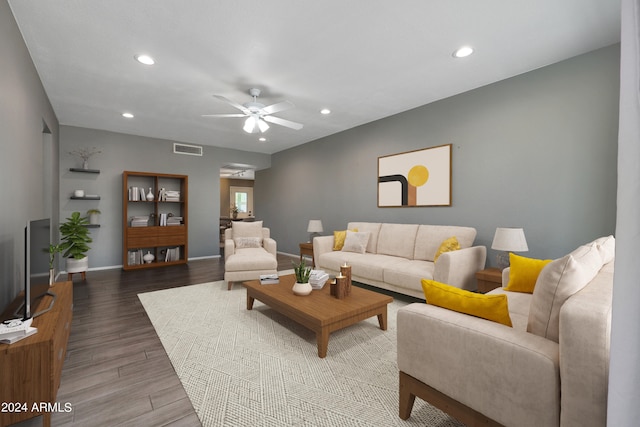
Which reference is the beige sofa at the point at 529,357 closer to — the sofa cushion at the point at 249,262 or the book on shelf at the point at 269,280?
the book on shelf at the point at 269,280

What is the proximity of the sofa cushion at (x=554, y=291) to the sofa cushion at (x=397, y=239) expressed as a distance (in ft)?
9.13

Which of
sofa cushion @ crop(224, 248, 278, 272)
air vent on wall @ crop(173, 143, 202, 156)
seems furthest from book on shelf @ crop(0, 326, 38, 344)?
air vent on wall @ crop(173, 143, 202, 156)

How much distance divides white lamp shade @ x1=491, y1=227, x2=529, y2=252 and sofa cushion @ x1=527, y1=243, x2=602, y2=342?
1747 millimetres

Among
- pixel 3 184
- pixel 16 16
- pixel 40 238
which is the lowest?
pixel 40 238

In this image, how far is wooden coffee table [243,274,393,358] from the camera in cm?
221

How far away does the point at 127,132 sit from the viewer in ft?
18.5

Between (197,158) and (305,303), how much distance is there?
208 inches

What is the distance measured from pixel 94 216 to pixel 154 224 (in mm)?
1007

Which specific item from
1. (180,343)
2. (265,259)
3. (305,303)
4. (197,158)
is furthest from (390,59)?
(197,158)

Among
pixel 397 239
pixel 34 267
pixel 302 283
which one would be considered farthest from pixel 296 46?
pixel 397 239

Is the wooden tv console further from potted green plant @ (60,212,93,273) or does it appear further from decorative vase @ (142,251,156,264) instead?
decorative vase @ (142,251,156,264)

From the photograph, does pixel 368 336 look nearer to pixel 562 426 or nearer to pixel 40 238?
pixel 562 426

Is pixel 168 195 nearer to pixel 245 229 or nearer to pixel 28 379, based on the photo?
pixel 245 229

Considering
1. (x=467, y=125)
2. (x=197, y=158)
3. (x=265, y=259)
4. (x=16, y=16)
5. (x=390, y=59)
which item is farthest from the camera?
(x=197, y=158)
